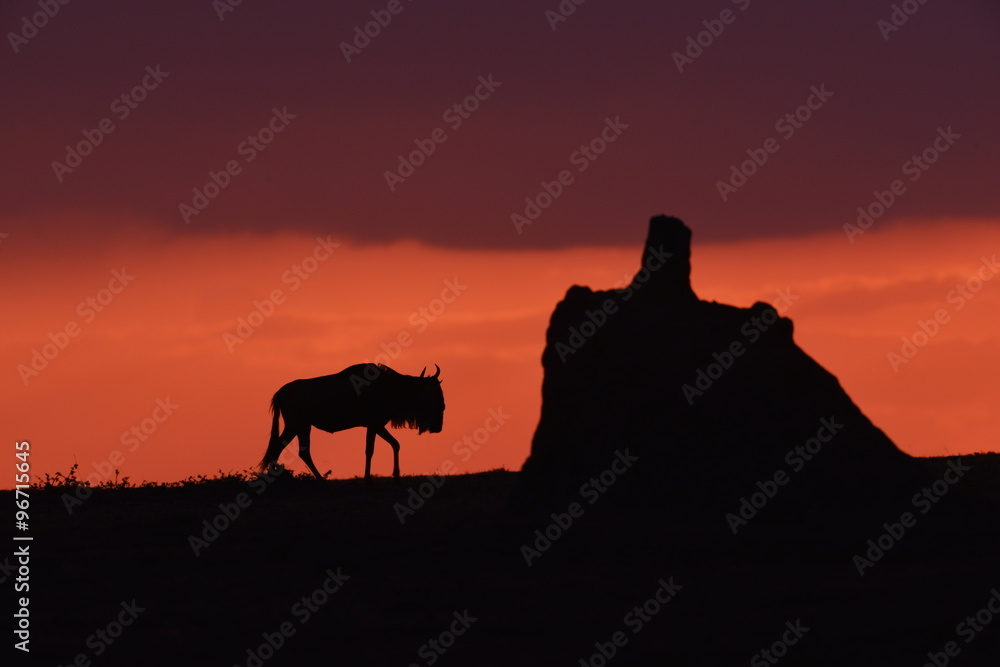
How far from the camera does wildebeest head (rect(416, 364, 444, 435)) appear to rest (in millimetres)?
24969

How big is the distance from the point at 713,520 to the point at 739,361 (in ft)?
7.68

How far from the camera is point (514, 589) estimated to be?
1188 centimetres

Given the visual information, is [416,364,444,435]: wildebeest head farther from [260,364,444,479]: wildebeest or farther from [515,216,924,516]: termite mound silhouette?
[515,216,924,516]: termite mound silhouette

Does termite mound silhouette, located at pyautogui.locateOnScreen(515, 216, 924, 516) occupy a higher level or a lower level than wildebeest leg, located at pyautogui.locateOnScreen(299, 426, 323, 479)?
higher

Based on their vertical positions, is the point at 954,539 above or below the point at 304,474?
above

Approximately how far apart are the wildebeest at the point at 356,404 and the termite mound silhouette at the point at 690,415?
896 centimetres

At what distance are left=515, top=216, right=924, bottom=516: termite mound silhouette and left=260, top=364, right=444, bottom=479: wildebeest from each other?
8955 mm

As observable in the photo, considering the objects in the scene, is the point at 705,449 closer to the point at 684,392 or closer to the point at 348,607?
the point at 684,392

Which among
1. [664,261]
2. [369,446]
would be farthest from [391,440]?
[664,261]

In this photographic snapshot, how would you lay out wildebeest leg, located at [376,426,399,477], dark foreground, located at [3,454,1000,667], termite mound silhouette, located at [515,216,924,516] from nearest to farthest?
dark foreground, located at [3,454,1000,667], termite mound silhouette, located at [515,216,924,516], wildebeest leg, located at [376,426,399,477]

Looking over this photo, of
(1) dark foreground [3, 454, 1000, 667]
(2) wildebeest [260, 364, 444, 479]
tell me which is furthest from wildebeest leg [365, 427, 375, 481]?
(1) dark foreground [3, 454, 1000, 667]

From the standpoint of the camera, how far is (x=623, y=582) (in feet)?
40.0

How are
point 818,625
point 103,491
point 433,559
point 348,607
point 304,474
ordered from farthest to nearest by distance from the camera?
1. point 304,474
2. point 103,491
3. point 433,559
4. point 348,607
5. point 818,625

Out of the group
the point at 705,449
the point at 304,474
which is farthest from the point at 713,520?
the point at 304,474
